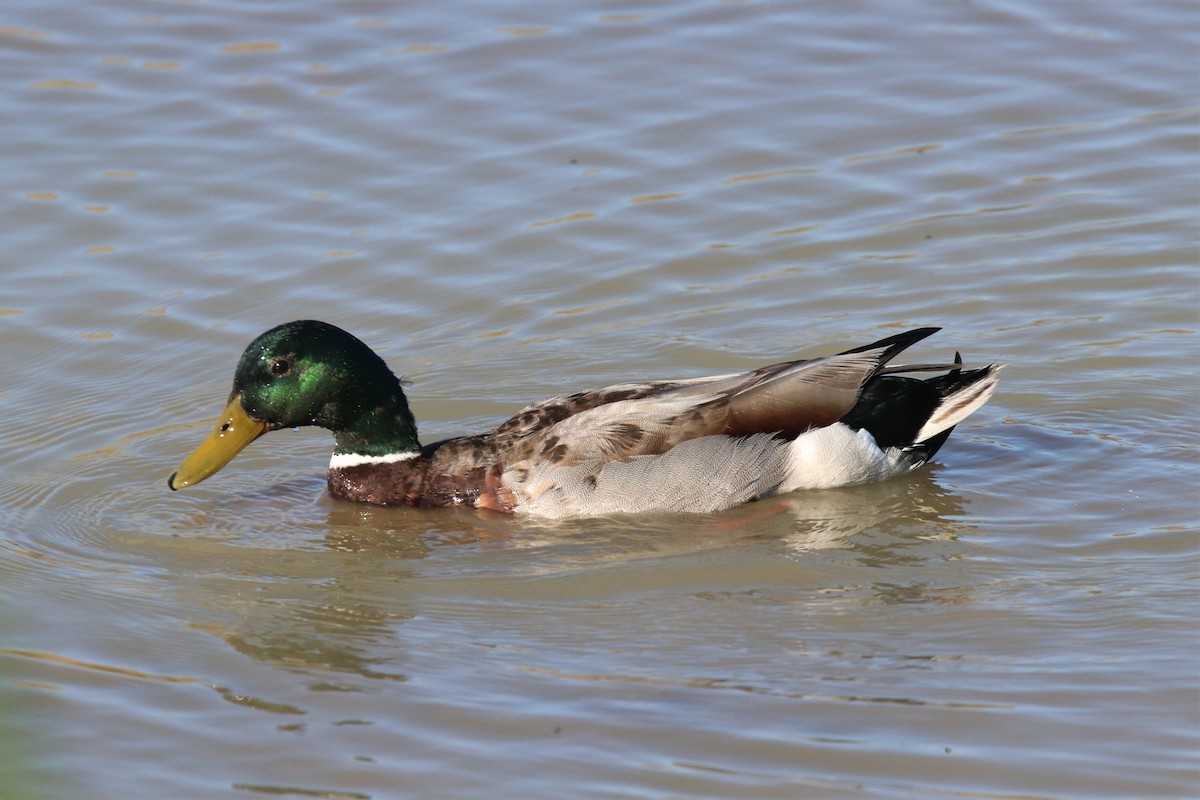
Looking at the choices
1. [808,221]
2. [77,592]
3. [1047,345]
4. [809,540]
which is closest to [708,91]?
[808,221]

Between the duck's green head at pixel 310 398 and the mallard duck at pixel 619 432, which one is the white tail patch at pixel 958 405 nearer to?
the mallard duck at pixel 619 432

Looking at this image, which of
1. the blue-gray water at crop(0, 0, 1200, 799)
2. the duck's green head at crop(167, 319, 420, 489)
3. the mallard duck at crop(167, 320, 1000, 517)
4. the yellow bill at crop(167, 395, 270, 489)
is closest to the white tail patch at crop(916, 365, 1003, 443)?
the mallard duck at crop(167, 320, 1000, 517)

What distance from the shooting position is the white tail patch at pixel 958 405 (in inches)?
323

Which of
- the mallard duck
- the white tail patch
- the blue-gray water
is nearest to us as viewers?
the blue-gray water

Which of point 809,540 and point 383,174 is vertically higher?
point 383,174

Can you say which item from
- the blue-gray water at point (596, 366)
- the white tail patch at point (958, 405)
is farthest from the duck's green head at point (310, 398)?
the white tail patch at point (958, 405)

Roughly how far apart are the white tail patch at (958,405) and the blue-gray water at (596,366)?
0.84 ft

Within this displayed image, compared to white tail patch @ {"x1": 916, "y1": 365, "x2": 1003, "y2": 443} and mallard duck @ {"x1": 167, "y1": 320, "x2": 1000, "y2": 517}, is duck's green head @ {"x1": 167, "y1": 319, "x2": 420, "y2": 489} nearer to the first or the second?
mallard duck @ {"x1": 167, "y1": 320, "x2": 1000, "y2": 517}

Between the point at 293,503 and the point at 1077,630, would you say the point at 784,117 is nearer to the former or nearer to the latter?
the point at 293,503

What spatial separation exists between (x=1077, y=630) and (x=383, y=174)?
20.8ft

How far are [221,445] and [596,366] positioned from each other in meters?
2.26

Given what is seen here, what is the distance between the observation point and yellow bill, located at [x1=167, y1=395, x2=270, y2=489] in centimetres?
798

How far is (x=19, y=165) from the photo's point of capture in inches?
453

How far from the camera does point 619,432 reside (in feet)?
26.0
